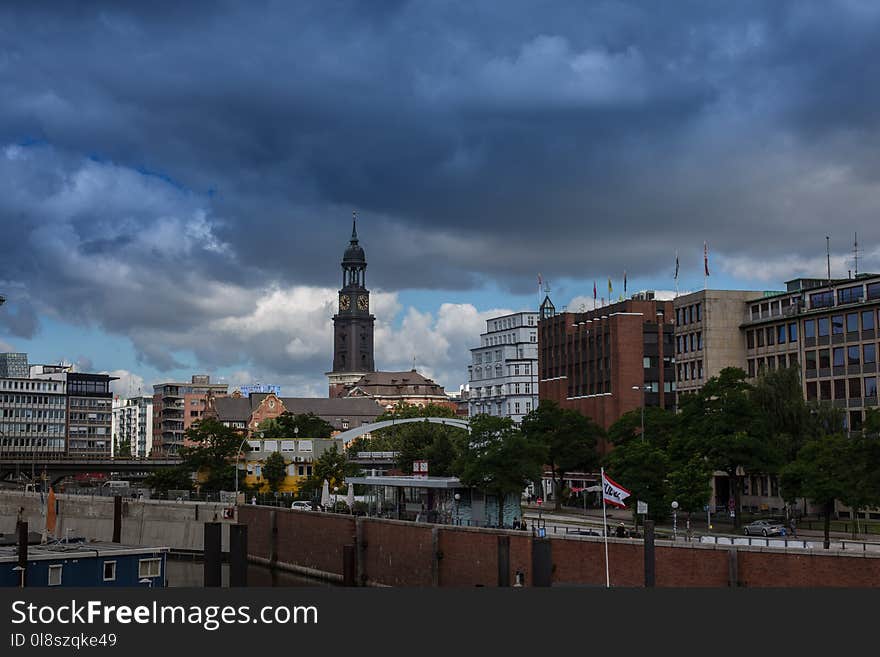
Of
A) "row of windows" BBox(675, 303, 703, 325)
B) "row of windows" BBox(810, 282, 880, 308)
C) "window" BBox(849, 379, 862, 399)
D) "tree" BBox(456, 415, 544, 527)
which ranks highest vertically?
"row of windows" BBox(675, 303, 703, 325)

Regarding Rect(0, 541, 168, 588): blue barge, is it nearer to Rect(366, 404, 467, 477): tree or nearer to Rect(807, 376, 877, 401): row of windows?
Rect(366, 404, 467, 477): tree

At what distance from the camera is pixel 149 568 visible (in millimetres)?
64375

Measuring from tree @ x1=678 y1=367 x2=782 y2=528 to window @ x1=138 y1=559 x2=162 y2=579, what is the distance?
183ft

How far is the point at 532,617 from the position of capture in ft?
149

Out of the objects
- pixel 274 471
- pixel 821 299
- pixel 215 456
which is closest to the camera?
pixel 821 299

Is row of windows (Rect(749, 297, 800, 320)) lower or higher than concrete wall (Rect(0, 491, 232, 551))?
higher

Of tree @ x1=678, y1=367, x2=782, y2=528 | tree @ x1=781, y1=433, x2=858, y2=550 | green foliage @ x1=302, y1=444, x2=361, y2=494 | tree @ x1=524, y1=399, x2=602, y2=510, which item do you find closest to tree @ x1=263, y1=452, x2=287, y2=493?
green foliage @ x1=302, y1=444, x2=361, y2=494

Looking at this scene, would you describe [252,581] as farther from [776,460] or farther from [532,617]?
[532,617]

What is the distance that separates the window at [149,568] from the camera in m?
63.7

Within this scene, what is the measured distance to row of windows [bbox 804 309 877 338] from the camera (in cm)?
12206

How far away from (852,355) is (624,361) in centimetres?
3722

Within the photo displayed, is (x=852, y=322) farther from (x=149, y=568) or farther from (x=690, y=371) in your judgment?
(x=149, y=568)

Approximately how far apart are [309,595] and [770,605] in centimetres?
2061

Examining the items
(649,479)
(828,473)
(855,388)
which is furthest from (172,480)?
(828,473)
